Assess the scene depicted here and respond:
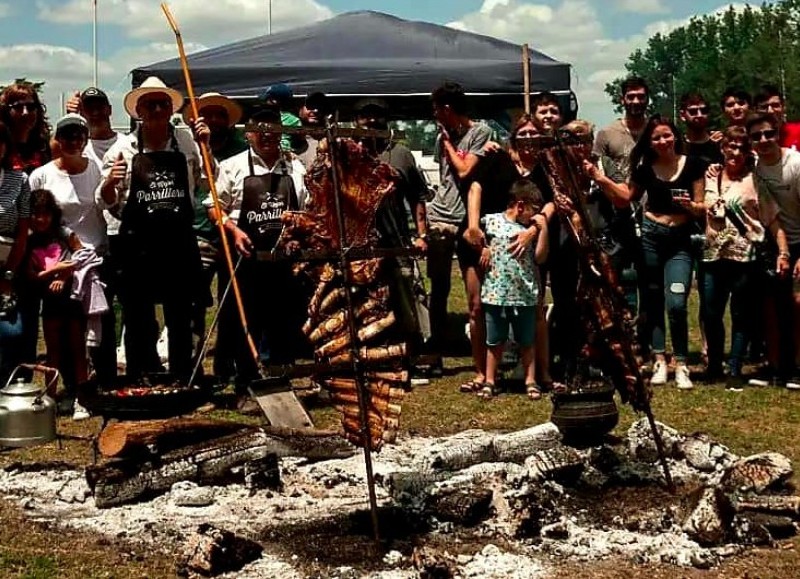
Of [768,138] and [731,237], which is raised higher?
[768,138]

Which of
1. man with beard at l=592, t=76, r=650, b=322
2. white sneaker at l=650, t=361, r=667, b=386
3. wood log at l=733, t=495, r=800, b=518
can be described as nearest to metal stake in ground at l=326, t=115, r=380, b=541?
wood log at l=733, t=495, r=800, b=518

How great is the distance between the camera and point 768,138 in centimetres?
880

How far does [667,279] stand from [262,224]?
326 cm

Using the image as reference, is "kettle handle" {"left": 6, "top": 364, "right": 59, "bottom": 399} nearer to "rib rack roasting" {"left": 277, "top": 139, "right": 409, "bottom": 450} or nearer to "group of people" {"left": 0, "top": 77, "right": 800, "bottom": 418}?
"group of people" {"left": 0, "top": 77, "right": 800, "bottom": 418}

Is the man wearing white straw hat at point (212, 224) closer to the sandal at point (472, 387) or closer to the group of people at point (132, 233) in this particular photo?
the group of people at point (132, 233)

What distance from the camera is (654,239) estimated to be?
9281mm

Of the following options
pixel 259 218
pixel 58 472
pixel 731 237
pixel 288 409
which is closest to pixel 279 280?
pixel 259 218

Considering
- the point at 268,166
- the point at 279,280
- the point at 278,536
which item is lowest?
the point at 278,536

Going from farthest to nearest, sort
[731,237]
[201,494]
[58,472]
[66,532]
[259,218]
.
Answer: [731,237]
[259,218]
[58,472]
[201,494]
[66,532]

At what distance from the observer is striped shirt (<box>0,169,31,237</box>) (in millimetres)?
8039

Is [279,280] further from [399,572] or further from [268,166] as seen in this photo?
[399,572]

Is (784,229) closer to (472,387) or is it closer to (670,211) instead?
(670,211)

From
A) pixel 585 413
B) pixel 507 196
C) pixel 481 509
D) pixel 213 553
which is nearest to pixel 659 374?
pixel 507 196

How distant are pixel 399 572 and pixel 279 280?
3.71 m
